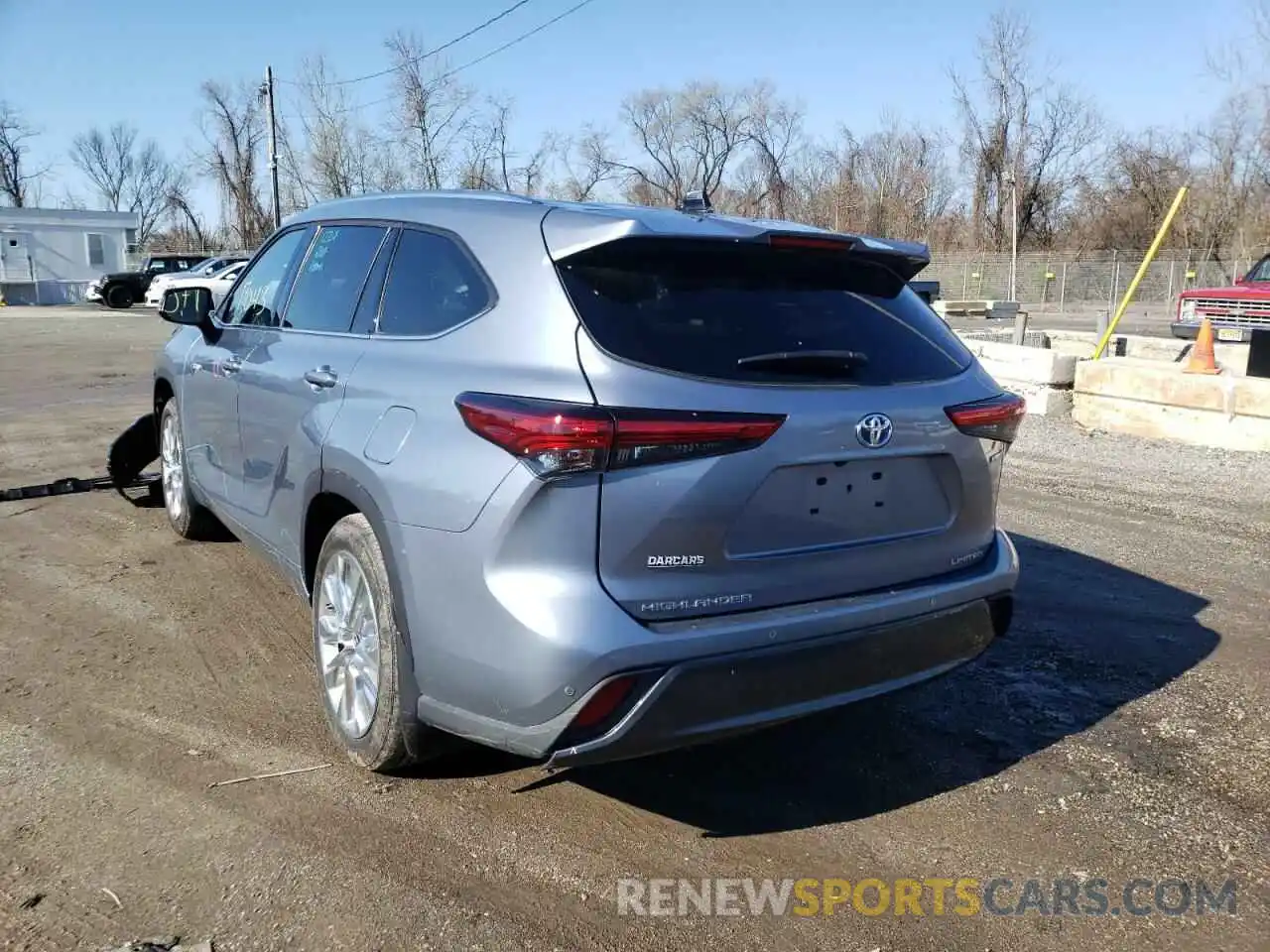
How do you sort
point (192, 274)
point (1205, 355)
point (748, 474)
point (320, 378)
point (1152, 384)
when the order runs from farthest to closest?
point (192, 274) → point (1205, 355) → point (1152, 384) → point (320, 378) → point (748, 474)

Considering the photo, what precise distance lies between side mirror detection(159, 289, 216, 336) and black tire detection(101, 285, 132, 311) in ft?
119

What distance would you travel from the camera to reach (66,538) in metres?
6.08

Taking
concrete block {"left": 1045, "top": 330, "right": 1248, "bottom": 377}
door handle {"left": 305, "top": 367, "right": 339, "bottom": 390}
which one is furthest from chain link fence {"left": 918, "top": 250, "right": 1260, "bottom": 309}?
door handle {"left": 305, "top": 367, "right": 339, "bottom": 390}

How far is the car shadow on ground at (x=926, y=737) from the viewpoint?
10.8ft

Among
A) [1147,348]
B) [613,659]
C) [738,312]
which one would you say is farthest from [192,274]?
[613,659]

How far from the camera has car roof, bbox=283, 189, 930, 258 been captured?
9.34 feet

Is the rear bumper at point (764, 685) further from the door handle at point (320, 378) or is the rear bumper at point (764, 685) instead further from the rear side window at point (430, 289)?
the door handle at point (320, 378)

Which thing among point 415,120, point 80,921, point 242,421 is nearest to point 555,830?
point 80,921

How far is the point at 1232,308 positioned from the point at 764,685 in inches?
719

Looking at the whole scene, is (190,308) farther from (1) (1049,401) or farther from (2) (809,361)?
(1) (1049,401)

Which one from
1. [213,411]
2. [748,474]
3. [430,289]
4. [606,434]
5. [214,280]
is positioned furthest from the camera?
[214,280]

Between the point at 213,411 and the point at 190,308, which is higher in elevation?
the point at 190,308

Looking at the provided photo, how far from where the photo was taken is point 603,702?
259cm

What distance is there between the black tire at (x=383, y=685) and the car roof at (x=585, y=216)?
1.04m
